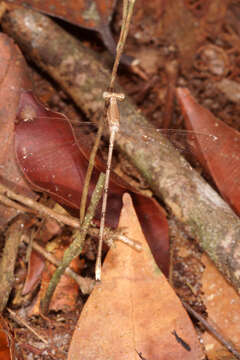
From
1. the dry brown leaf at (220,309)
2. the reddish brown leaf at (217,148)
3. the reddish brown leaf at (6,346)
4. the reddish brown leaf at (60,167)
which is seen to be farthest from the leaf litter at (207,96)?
the reddish brown leaf at (6,346)

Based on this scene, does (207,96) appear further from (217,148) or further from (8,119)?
(8,119)

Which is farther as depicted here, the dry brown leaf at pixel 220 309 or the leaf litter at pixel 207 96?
the leaf litter at pixel 207 96

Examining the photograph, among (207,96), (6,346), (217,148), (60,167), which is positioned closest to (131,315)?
(6,346)

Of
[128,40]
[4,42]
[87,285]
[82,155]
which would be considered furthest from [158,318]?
[128,40]

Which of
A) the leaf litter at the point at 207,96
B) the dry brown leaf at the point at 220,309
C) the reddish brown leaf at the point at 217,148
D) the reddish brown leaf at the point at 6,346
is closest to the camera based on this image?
the reddish brown leaf at the point at 6,346

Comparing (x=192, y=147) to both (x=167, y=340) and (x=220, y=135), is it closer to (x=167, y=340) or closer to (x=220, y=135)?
(x=220, y=135)

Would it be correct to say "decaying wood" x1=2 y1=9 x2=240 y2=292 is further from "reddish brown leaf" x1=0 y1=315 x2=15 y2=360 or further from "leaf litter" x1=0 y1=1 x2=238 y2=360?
"reddish brown leaf" x1=0 y1=315 x2=15 y2=360

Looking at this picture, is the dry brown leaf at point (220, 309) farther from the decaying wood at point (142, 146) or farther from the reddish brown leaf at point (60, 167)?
the reddish brown leaf at point (60, 167)
